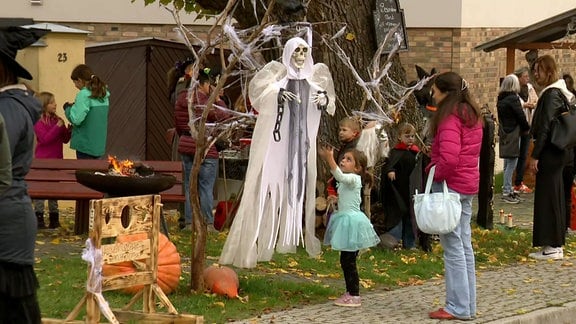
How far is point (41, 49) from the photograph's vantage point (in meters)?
18.3

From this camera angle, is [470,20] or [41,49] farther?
[470,20]

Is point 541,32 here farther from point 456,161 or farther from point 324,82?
point 456,161

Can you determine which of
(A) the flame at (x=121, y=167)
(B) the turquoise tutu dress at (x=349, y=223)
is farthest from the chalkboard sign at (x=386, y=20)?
(B) the turquoise tutu dress at (x=349, y=223)

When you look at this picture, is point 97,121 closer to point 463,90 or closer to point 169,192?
point 169,192

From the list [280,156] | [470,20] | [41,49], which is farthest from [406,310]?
[470,20]

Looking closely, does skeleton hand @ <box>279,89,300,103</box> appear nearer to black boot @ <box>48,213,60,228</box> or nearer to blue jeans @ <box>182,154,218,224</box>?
blue jeans @ <box>182,154,218,224</box>

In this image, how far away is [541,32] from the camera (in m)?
21.2

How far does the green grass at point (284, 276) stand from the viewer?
10414 millimetres

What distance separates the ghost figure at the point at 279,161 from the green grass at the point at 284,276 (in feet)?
1.06

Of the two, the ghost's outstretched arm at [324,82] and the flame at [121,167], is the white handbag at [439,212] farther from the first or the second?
the flame at [121,167]

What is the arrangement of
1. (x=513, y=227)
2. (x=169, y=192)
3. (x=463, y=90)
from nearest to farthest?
(x=463, y=90)
(x=169, y=192)
(x=513, y=227)

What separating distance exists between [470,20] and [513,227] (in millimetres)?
12613

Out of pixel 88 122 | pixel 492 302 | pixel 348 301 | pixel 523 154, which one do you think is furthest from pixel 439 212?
pixel 523 154

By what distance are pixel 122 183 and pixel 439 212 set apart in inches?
133
